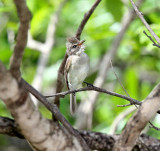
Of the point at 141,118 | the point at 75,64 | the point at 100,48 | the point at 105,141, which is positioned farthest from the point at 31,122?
the point at 100,48

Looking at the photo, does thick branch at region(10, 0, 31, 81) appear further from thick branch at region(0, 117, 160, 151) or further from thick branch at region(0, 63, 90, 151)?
thick branch at region(0, 117, 160, 151)

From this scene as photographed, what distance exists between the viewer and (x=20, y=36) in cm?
141

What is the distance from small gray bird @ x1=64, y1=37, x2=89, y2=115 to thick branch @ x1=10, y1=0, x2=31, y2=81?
186cm

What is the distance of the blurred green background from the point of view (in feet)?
13.5

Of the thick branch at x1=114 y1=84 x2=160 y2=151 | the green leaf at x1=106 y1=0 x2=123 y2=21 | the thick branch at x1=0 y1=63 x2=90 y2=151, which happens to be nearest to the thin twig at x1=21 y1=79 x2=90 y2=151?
the thick branch at x1=0 y1=63 x2=90 y2=151

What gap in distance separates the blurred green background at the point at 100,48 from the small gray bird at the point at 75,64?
0.26 meters

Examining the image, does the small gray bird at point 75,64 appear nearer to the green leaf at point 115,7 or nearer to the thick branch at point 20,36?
the green leaf at point 115,7

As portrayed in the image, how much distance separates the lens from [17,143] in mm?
4953

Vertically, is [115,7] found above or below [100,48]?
above

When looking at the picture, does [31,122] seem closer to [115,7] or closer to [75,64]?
[75,64]

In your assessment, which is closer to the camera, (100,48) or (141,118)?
(141,118)

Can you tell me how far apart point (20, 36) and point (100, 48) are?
3484 mm

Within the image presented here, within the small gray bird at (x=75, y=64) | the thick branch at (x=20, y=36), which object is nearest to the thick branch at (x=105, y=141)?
the thick branch at (x=20, y=36)

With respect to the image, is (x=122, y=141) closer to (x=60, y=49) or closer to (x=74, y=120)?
(x=74, y=120)
